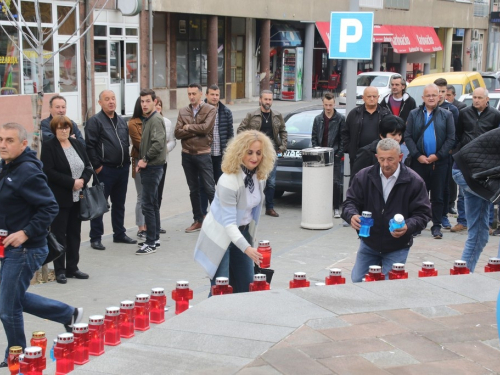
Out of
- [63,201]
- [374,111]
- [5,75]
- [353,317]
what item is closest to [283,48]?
[5,75]

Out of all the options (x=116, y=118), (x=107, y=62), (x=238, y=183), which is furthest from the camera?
(x=107, y=62)

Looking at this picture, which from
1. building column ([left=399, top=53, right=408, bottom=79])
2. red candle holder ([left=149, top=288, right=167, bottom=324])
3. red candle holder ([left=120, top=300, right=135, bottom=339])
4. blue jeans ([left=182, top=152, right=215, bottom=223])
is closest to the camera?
red candle holder ([left=120, top=300, right=135, bottom=339])

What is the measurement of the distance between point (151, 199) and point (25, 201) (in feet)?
12.5

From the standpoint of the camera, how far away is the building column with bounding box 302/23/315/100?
122 feet

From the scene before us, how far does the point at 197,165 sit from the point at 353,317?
220 inches

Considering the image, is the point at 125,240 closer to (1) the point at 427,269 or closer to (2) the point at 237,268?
(2) the point at 237,268

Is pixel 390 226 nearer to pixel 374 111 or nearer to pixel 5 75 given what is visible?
pixel 374 111

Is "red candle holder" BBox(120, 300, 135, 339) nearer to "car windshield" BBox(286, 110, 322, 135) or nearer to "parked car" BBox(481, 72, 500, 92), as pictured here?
"car windshield" BBox(286, 110, 322, 135)

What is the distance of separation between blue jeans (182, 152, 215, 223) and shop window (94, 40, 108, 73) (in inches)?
620

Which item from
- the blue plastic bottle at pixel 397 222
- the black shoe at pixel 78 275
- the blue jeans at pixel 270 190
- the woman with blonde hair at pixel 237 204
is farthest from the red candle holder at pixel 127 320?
the blue jeans at pixel 270 190

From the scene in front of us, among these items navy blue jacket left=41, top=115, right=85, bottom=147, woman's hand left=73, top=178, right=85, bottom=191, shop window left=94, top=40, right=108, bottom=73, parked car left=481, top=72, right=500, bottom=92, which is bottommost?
woman's hand left=73, top=178, right=85, bottom=191

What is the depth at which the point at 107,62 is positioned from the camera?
26.0 meters

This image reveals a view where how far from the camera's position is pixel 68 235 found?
833 centimetres

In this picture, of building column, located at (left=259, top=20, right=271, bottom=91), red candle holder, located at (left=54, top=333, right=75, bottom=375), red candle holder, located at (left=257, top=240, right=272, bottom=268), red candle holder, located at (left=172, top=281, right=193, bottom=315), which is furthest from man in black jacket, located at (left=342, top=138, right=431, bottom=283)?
building column, located at (left=259, top=20, right=271, bottom=91)
